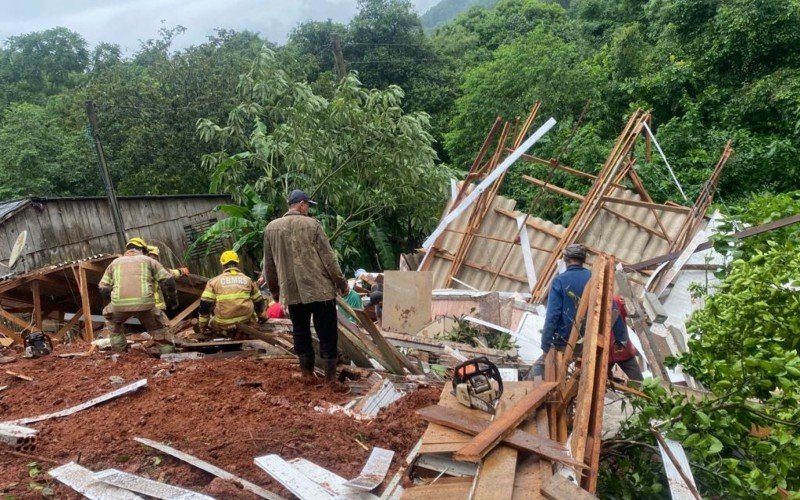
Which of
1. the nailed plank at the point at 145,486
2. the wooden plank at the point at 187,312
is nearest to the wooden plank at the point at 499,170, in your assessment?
the wooden plank at the point at 187,312

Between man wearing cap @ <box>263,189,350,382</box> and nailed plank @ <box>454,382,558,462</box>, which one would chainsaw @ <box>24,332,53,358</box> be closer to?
man wearing cap @ <box>263,189,350,382</box>

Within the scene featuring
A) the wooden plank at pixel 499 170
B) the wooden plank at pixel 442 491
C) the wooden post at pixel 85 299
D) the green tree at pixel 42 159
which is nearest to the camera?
the wooden plank at pixel 442 491

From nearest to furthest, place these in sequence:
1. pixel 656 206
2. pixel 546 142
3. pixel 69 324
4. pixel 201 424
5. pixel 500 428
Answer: pixel 500 428 < pixel 201 424 < pixel 656 206 < pixel 69 324 < pixel 546 142

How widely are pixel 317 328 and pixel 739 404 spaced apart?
3124 mm

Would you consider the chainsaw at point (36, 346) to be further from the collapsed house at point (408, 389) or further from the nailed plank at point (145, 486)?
the nailed plank at point (145, 486)

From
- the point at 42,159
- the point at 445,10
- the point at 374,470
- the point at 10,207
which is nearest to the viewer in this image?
the point at 374,470

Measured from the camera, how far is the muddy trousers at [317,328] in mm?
4992

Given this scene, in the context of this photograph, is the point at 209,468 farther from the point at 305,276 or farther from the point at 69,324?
the point at 69,324

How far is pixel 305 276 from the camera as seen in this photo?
189 inches

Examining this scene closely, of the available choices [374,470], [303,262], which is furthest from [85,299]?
[374,470]

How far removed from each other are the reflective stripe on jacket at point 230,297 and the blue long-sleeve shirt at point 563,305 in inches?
124

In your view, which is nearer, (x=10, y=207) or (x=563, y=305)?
(x=563, y=305)

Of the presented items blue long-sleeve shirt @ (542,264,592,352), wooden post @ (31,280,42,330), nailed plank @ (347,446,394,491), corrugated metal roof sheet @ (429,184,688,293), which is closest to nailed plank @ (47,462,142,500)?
nailed plank @ (347,446,394,491)

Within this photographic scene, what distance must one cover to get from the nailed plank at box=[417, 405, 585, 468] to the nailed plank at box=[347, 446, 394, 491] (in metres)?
0.34
